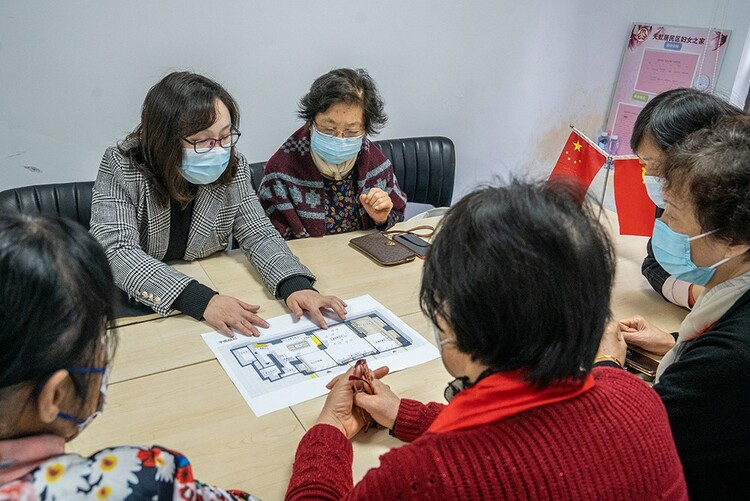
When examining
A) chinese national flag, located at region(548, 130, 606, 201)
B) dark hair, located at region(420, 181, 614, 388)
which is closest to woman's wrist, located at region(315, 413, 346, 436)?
dark hair, located at region(420, 181, 614, 388)

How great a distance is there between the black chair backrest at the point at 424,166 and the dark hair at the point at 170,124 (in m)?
1.40

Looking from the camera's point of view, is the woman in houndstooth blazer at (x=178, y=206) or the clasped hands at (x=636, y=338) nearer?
the clasped hands at (x=636, y=338)

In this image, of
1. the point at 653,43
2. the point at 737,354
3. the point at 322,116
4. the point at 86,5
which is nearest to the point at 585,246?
the point at 737,354

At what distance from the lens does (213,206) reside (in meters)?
1.76

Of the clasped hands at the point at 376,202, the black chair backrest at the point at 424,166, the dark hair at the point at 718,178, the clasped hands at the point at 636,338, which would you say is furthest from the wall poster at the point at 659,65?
the dark hair at the point at 718,178

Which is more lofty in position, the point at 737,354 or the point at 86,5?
the point at 86,5

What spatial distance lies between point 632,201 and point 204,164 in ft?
4.75

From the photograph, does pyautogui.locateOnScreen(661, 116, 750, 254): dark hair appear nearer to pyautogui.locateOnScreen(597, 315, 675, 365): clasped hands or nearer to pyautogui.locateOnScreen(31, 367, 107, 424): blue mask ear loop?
pyautogui.locateOnScreen(597, 315, 675, 365): clasped hands

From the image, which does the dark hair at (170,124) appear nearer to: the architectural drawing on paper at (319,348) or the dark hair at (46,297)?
the architectural drawing on paper at (319,348)

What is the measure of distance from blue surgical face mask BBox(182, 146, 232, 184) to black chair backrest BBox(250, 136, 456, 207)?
4.46 feet

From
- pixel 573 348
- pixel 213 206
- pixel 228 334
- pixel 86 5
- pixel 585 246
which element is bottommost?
pixel 228 334

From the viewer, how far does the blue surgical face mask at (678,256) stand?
3.79ft

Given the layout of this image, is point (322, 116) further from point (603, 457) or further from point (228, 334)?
point (603, 457)

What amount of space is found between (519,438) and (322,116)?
4.98ft
